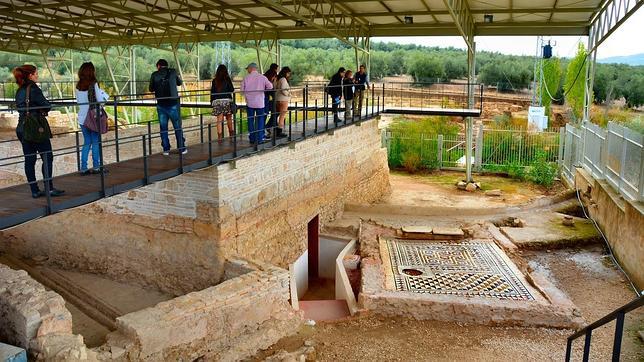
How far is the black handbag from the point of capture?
6562 millimetres

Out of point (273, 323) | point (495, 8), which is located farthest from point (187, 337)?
point (495, 8)

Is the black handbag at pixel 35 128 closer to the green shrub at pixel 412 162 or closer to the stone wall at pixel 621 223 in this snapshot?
the stone wall at pixel 621 223

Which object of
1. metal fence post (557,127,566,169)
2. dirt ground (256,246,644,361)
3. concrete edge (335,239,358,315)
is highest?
metal fence post (557,127,566,169)

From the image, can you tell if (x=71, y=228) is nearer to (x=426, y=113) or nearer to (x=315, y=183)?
(x=315, y=183)

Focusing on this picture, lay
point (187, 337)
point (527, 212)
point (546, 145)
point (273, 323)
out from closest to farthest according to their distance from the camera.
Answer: point (187, 337)
point (273, 323)
point (527, 212)
point (546, 145)

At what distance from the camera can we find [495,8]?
16.8 m

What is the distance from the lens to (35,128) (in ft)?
21.7

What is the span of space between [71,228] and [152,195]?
2642mm

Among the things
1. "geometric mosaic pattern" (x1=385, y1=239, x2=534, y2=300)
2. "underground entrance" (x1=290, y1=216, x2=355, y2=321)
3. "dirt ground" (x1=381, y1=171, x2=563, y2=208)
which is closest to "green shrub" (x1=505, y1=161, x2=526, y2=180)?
"dirt ground" (x1=381, y1=171, x2=563, y2=208)

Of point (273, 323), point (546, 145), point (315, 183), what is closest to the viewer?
point (273, 323)

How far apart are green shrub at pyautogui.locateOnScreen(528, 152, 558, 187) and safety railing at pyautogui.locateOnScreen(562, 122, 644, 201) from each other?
212cm

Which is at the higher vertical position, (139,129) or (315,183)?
A: (139,129)

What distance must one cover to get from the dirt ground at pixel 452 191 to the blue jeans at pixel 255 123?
27.5 feet

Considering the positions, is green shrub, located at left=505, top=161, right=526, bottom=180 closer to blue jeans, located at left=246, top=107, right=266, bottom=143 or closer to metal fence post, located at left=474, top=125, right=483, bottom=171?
metal fence post, located at left=474, top=125, right=483, bottom=171
